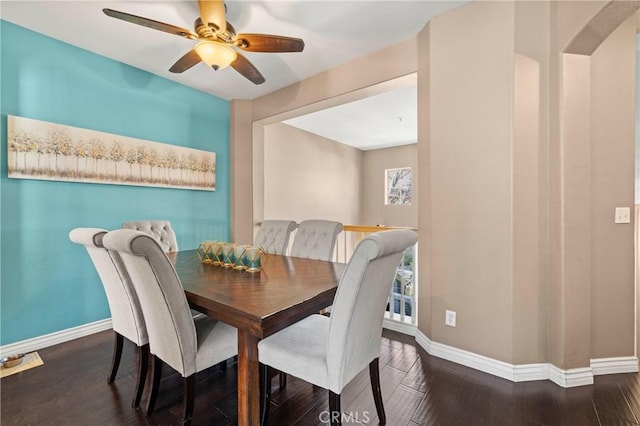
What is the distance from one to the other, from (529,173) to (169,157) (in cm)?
346

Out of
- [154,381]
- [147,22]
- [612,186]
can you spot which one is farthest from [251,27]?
[612,186]

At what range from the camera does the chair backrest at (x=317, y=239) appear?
232 cm

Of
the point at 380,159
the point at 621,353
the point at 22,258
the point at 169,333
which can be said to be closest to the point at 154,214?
the point at 22,258

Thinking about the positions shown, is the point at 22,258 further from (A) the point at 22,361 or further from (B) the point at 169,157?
(B) the point at 169,157

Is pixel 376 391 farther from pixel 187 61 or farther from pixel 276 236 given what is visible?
pixel 187 61

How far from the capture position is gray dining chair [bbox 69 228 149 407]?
1496mm

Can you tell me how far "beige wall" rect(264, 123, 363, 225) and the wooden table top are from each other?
2.71 meters

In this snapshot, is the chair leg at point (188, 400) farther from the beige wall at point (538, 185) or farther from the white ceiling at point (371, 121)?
the white ceiling at point (371, 121)

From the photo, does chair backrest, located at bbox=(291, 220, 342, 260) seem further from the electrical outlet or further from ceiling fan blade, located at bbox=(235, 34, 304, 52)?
ceiling fan blade, located at bbox=(235, 34, 304, 52)

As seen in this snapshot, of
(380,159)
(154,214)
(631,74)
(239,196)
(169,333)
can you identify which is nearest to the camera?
(169,333)

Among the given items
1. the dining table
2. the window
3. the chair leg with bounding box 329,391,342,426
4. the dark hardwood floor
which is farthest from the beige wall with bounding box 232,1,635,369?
the window

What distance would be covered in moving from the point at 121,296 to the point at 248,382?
100 cm

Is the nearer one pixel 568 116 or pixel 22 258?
pixel 568 116

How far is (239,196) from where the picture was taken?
386 cm
